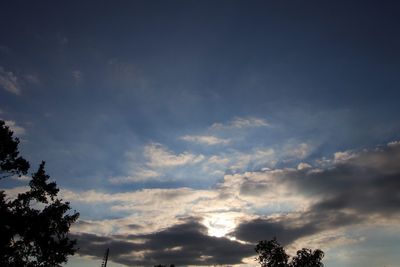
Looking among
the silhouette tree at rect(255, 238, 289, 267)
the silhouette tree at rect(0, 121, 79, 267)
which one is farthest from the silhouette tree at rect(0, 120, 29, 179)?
the silhouette tree at rect(255, 238, 289, 267)

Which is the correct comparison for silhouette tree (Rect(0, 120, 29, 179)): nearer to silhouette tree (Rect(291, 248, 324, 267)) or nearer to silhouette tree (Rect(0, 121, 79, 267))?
silhouette tree (Rect(0, 121, 79, 267))

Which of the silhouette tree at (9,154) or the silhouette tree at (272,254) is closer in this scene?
the silhouette tree at (9,154)

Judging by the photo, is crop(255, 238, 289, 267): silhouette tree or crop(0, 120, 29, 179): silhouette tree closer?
crop(0, 120, 29, 179): silhouette tree

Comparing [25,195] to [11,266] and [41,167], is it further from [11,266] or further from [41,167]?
[11,266]

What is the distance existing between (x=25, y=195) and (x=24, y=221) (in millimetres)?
3001

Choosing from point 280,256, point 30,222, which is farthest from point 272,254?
point 30,222

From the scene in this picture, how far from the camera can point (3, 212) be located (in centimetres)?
3088

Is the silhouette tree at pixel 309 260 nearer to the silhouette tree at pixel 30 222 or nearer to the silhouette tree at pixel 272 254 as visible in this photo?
the silhouette tree at pixel 272 254

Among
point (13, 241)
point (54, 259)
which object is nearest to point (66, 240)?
point (54, 259)

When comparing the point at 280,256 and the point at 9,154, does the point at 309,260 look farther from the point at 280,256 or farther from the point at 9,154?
the point at 9,154

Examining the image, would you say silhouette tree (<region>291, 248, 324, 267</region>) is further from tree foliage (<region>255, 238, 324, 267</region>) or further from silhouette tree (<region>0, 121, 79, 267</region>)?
silhouette tree (<region>0, 121, 79, 267</region>)

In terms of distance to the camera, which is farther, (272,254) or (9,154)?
(272,254)

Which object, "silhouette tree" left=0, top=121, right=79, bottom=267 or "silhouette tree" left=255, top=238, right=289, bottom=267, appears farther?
"silhouette tree" left=255, top=238, right=289, bottom=267

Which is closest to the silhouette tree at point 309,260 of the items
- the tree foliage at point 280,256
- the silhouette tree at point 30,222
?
the tree foliage at point 280,256
